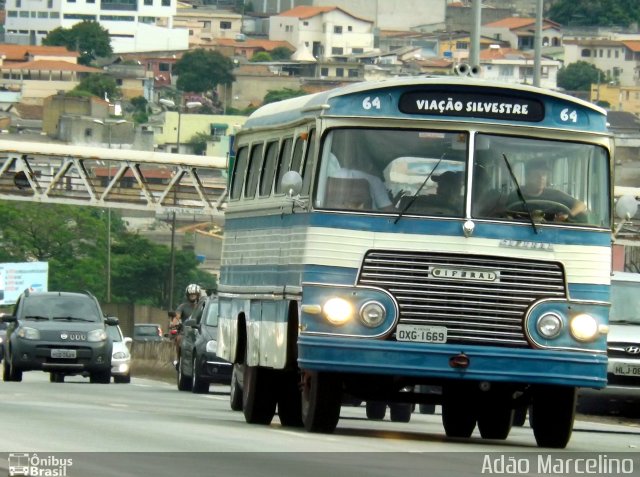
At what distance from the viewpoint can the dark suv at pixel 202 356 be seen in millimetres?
31641

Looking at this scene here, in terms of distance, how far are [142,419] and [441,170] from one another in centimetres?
424

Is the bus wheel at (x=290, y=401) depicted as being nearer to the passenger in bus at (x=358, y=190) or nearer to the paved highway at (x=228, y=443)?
the paved highway at (x=228, y=443)

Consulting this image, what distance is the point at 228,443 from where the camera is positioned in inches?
668

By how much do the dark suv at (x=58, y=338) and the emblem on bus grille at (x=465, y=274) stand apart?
53.8 feet

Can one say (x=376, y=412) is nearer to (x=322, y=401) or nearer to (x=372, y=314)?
(x=322, y=401)

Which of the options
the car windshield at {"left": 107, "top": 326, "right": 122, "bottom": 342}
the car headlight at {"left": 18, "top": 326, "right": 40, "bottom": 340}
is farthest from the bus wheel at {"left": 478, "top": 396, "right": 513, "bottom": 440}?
the car windshield at {"left": 107, "top": 326, "right": 122, "bottom": 342}

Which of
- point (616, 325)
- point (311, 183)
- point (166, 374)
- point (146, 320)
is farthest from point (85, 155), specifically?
point (311, 183)

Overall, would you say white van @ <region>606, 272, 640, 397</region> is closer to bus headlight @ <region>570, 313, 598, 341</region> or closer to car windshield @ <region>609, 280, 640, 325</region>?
car windshield @ <region>609, 280, 640, 325</region>

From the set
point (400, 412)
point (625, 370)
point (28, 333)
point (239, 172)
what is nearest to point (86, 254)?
point (28, 333)

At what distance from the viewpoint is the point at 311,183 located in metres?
18.1

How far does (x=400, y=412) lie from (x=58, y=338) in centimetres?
941

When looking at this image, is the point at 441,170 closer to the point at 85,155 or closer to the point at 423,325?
the point at 423,325

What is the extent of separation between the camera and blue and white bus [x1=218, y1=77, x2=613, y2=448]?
1750cm

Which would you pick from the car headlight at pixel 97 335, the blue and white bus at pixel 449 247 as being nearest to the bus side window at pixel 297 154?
the blue and white bus at pixel 449 247
